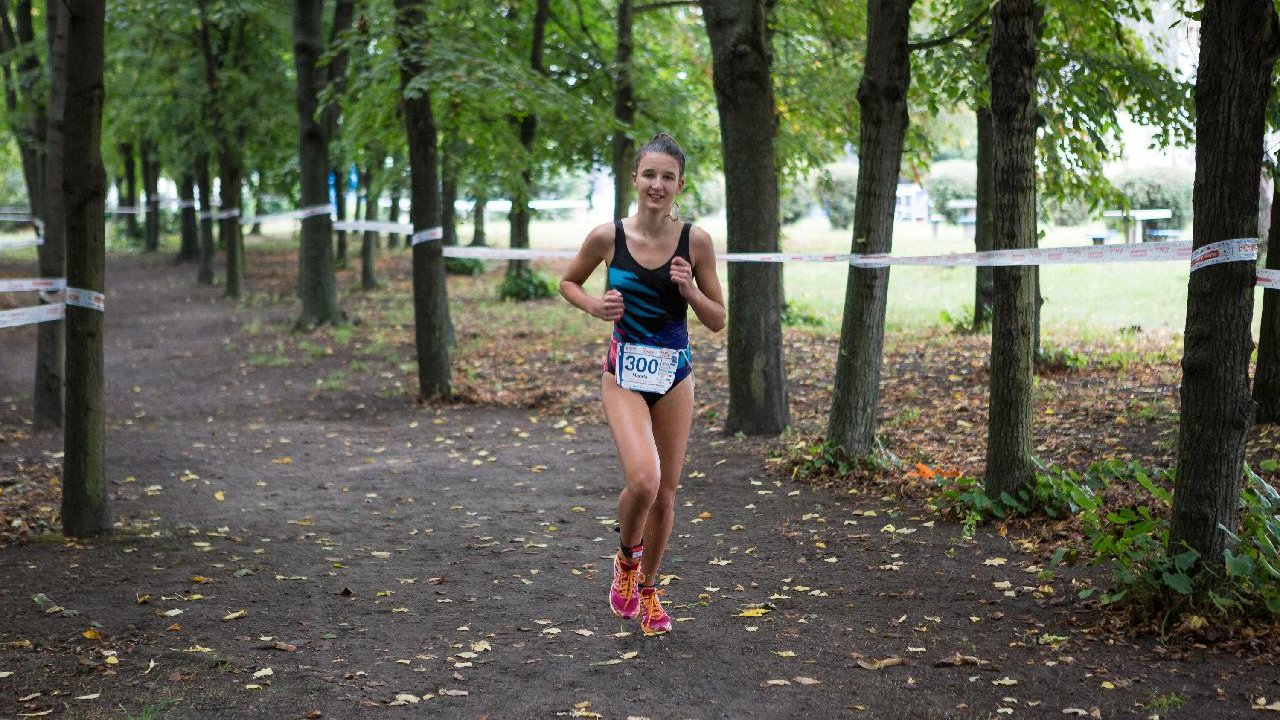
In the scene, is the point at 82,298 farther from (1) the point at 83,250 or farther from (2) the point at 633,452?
(2) the point at 633,452

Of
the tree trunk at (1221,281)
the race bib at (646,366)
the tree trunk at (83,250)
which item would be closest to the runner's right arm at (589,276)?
the race bib at (646,366)

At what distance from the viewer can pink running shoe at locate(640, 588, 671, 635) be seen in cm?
525

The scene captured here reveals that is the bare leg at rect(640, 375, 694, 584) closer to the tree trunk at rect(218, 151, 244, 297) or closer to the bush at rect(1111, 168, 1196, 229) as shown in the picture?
the tree trunk at rect(218, 151, 244, 297)

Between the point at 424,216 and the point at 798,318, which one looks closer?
the point at 424,216

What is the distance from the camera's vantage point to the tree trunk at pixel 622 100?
1659 cm

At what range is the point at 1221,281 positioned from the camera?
4738 millimetres

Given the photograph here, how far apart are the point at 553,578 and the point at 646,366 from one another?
1785mm

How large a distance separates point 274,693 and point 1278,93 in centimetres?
683

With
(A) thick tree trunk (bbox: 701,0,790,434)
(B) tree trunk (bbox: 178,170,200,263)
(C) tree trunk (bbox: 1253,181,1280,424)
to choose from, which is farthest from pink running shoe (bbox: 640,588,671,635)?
(B) tree trunk (bbox: 178,170,200,263)

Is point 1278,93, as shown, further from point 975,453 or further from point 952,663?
point 952,663

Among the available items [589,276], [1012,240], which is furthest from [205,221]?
[589,276]

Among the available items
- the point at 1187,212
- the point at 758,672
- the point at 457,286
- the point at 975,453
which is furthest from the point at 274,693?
the point at 1187,212

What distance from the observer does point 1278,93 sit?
24.8ft

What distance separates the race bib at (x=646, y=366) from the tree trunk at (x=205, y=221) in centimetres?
2276
